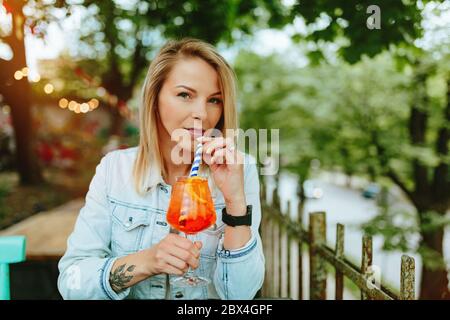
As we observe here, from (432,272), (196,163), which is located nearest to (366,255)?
(196,163)

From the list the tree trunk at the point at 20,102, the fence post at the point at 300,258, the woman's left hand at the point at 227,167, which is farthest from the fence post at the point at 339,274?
the tree trunk at the point at 20,102

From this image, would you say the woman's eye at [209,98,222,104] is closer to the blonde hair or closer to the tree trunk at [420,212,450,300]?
the blonde hair

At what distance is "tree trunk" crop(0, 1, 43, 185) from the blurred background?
1cm

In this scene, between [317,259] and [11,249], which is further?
[317,259]

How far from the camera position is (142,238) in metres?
1.99

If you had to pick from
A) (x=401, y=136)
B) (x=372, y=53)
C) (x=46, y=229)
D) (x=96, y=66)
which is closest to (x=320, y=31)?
(x=372, y=53)

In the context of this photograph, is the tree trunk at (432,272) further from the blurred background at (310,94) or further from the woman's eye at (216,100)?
the woman's eye at (216,100)

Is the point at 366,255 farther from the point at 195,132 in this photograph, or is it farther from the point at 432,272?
the point at 432,272

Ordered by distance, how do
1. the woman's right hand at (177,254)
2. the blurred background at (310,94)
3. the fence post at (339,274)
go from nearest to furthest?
the woman's right hand at (177,254) < the fence post at (339,274) < the blurred background at (310,94)

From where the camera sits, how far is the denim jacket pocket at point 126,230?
1.96 m

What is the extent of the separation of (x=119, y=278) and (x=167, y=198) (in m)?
0.49

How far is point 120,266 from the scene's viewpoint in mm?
1680

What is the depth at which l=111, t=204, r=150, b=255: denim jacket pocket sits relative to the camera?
6.44ft
